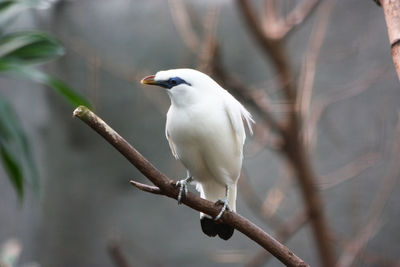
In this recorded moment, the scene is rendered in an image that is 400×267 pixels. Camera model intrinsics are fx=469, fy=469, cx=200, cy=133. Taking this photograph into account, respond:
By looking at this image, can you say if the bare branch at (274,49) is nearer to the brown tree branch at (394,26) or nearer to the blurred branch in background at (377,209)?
the blurred branch in background at (377,209)

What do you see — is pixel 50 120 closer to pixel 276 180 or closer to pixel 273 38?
pixel 276 180

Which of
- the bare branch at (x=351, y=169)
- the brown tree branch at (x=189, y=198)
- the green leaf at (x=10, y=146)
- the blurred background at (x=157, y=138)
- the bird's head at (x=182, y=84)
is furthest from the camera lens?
the blurred background at (x=157, y=138)

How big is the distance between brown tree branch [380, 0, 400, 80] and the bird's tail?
1.76 feet

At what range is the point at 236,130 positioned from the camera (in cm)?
116

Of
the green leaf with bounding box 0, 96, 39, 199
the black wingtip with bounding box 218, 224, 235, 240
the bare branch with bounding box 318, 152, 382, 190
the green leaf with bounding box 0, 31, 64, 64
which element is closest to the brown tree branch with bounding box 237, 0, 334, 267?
the bare branch with bounding box 318, 152, 382, 190

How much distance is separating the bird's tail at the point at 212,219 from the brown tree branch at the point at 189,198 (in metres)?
0.10

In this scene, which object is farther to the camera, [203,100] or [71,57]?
[71,57]

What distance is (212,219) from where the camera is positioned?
114 centimetres

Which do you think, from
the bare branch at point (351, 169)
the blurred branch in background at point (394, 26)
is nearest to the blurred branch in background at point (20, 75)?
the blurred branch in background at point (394, 26)

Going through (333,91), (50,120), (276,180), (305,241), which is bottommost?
(305,241)

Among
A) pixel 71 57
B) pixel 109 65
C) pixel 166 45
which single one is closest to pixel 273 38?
pixel 166 45

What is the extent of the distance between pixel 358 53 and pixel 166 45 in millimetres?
1293

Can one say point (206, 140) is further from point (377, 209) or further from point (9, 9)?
point (377, 209)

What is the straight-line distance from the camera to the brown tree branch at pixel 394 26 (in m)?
0.90
